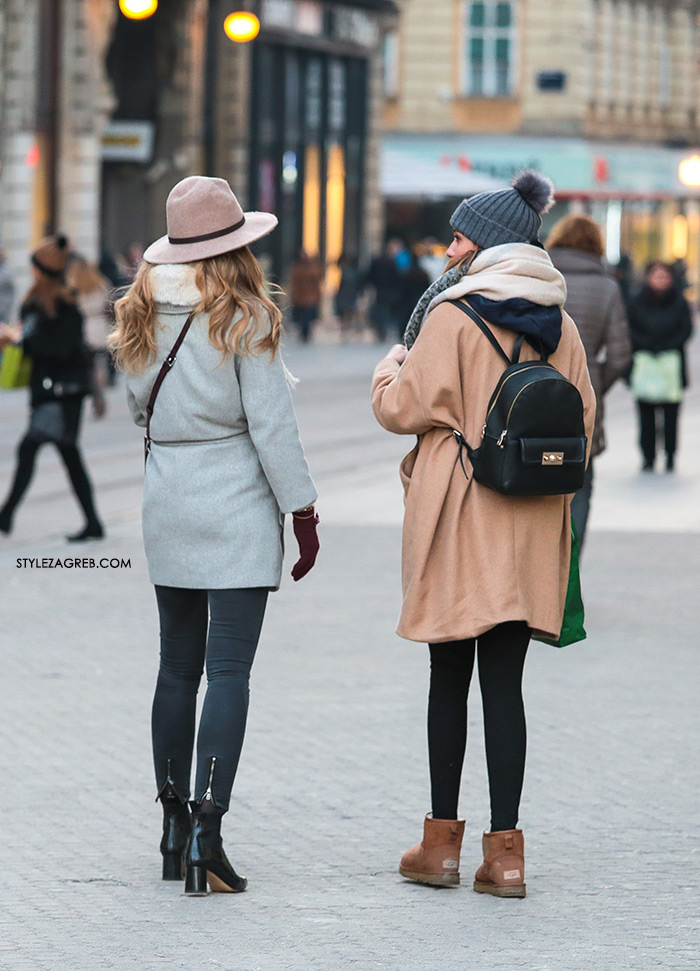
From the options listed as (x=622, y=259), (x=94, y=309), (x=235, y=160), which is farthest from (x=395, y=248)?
(x=94, y=309)

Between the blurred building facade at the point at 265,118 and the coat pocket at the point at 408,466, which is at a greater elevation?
the blurred building facade at the point at 265,118

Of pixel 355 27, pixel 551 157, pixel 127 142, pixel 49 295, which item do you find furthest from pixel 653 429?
pixel 551 157

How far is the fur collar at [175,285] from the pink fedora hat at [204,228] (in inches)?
0.8

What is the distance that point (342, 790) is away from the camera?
6254 millimetres

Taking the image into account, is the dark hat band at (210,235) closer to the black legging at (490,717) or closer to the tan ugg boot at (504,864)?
the black legging at (490,717)

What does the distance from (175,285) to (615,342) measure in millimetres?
4496

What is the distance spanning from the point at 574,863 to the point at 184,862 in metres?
1.05

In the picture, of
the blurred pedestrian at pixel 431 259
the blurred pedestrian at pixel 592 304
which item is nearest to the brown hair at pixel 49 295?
the blurred pedestrian at pixel 592 304

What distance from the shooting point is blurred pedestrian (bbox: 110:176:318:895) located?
5.14 m

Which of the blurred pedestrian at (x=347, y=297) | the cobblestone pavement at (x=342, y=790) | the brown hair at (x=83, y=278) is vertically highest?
the brown hair at (x=83, y=278)

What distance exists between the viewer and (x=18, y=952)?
4695mm

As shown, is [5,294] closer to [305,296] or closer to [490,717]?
[305,296]

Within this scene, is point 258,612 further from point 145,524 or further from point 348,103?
point 348,103

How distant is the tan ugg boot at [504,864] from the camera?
203 inches
